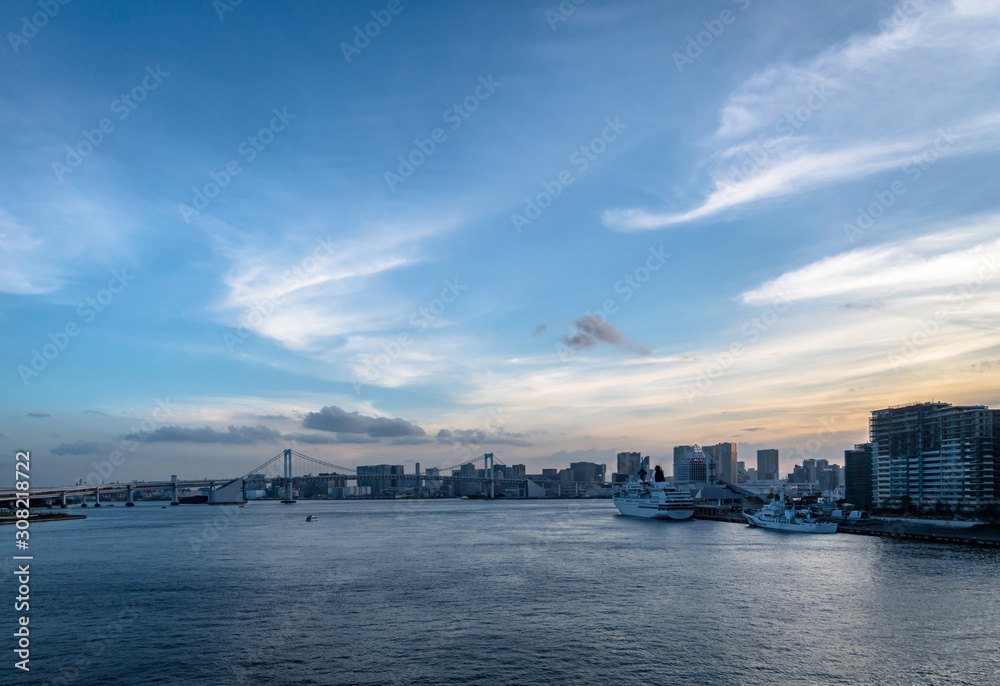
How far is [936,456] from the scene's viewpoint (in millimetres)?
104438

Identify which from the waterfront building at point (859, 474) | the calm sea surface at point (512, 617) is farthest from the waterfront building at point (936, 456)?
the calm sea surface at point (512, 617)

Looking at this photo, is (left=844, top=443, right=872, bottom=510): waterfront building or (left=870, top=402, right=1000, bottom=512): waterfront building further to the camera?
(left=844, top=443, right=872, bottom=510): waterfront building

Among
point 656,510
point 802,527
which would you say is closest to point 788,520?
point 802,527

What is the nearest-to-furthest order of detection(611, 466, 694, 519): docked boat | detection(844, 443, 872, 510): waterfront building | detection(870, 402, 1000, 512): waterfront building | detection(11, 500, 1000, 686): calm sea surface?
detection(11, 500, 1000, 686): calm sea surface
detection(870, 402, 1000, 512): waterfront building
detection(611, 466, 694, 519): docked boat
detection(844, 443, 872, 510): waterfront building

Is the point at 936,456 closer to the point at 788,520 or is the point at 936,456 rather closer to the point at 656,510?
the point at 788,520

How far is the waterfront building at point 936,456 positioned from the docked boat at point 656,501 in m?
34.5

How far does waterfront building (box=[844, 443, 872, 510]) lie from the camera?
142 meters

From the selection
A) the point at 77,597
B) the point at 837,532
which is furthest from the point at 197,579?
the point at 837,532

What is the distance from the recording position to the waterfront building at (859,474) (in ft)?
465

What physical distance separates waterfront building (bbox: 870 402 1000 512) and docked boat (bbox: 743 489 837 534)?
96.8 ft

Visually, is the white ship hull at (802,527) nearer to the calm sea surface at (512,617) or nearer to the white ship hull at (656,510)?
the white ship hull at (656,510)

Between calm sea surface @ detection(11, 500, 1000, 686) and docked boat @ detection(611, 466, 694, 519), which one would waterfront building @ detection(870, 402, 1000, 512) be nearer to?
docked boat @ detection(611, 466, 694, 519)

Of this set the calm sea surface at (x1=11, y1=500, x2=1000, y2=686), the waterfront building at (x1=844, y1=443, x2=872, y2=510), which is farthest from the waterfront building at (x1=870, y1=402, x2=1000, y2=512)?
the calm sea surface at (x1=11, y1=500, x2=1000, y2=686)

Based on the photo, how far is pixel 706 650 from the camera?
80.4 feet
